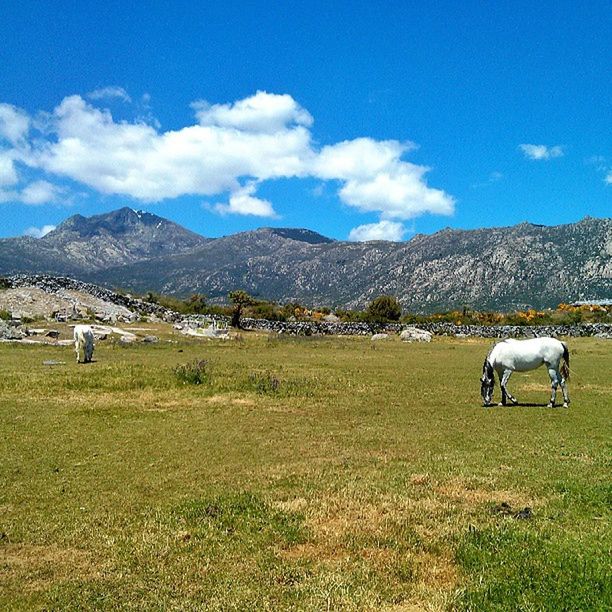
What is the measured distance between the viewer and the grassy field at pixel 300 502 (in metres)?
6.98

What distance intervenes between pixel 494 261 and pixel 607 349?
153187 mm

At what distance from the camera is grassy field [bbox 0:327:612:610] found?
6977 mm

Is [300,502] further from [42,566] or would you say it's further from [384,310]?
[384,310]

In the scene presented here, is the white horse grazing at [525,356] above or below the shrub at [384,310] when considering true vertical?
below

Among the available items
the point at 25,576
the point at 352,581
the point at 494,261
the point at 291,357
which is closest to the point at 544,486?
the point at 352,581

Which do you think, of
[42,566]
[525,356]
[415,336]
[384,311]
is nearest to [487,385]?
[525,356]

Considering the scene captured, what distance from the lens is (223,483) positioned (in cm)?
1139

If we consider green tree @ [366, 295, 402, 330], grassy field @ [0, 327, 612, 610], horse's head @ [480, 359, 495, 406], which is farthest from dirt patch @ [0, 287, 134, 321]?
horse's head @ [480, 359, 495, 406]

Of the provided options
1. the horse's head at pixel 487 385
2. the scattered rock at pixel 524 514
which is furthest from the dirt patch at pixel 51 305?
the scattered rock at pixel 524 514

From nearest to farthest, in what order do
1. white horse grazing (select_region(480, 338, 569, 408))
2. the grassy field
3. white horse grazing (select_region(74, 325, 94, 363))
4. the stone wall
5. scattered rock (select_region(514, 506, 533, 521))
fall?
1. the grassy field
2. scattered rock (select_region(514, 506, 533, 521))
3. white horse grazing (select_region(480, 338, 569, 408))
4. white horse grazing (select_region(74, 325, 94, 363))
5. the stone wall

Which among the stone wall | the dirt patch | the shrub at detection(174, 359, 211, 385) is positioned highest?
the dirt patch

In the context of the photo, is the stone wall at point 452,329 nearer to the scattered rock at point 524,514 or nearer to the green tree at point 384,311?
the green tree at point 384,311

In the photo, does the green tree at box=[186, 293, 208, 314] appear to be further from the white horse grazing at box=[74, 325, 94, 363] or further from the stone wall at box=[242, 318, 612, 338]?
the white horse grazing at box=[74, 325, 94, 363]

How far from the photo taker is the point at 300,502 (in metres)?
10.0
